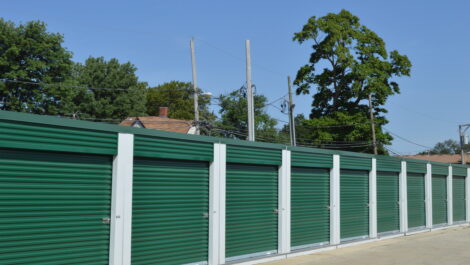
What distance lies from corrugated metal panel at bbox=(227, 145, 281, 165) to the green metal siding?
10.0 m

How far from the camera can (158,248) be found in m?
11.3

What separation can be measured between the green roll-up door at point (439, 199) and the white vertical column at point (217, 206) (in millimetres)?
15944

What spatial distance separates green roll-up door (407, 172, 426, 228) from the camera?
23.4 m

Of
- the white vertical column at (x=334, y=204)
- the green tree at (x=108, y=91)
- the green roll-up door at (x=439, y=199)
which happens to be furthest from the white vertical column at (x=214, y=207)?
the green tree at (x=108, y=91)

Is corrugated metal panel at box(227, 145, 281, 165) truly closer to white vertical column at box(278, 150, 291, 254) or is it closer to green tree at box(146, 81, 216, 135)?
white vertical column at box(278, 150, 291, 254)

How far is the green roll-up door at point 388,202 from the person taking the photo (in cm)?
2084

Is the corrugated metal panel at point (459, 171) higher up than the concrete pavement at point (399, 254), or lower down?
higher up

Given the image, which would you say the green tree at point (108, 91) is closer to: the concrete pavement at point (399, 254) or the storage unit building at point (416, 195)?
the storage unit building at point (416, 195)

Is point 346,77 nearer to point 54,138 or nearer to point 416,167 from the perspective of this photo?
point 416,167

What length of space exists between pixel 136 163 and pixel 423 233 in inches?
649

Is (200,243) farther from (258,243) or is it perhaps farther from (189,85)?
(189,85)

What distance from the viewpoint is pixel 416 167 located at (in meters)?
23.9

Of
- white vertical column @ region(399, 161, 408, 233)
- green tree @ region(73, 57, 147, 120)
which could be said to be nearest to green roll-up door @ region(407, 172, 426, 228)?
white vertical column @ region(399, 161, 408, 233)

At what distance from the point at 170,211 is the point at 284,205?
14.5ft
